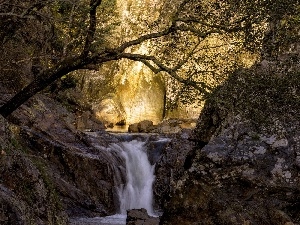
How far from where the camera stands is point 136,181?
65.1 feet

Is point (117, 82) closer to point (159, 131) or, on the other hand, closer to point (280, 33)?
point (159, 131)

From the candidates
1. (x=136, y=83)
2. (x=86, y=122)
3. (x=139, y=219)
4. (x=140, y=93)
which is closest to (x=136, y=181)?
(x=139, y=219)

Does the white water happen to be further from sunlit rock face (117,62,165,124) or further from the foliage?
sunlit rock face (117,62,165,124)

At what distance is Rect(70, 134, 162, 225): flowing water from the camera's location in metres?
18.4

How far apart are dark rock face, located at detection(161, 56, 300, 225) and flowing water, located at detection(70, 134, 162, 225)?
692 centimetres

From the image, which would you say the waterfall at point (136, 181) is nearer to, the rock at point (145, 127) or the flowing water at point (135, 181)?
the flowing water at point (135, 181)

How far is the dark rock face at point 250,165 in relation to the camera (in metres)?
9.05

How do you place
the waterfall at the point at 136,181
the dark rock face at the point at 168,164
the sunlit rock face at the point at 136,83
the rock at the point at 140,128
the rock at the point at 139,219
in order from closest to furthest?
1. the rock at the point at 139,219
2. the waterfall at the point at 136,181
3. the dark rock face at the point at 168,164
4. the rock at the point at 140,128
5. the sunlit rock face at the point at 136,83

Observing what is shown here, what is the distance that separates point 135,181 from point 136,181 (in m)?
0.07

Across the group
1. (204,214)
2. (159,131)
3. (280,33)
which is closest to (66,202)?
(204,214)

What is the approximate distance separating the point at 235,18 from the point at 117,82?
3398 cm

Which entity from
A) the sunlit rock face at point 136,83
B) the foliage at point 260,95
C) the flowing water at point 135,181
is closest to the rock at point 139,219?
the flowing water at point 135,181

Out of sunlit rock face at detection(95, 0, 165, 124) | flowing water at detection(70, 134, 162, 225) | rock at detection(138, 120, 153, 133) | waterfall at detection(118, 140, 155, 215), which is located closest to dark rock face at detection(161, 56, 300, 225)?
flowing water at detection(70, 134, 162, 225)

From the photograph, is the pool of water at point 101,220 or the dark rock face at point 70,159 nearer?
the pool of water at point 101,220
